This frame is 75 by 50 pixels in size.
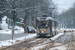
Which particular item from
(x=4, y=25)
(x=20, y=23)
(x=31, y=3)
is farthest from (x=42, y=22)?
(x=20, y=23)

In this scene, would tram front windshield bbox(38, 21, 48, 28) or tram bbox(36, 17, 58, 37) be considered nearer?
tram bbox(36, 17, 58, 37)

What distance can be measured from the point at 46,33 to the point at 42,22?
78.2 inches

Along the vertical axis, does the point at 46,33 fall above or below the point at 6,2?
below

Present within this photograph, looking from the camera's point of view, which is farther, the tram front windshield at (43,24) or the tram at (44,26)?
the tram front windshield at (43,24)

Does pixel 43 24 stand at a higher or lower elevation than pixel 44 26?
higher

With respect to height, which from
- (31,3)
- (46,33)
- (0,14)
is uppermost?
(31,3)

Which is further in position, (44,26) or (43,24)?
(43,24)

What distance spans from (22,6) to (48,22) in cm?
2524

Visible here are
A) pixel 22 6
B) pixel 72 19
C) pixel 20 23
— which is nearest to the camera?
pixel 22 6

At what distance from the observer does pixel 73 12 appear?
105812 mm

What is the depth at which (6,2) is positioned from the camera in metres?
52.7

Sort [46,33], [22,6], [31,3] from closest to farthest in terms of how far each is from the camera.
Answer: [46,33] → [22,6] → [31,3]

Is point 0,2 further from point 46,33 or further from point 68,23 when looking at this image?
point 68,23

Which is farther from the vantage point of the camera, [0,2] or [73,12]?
[73,12]
